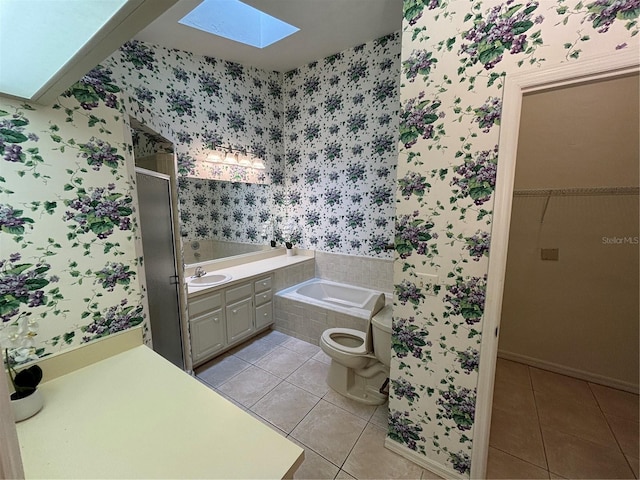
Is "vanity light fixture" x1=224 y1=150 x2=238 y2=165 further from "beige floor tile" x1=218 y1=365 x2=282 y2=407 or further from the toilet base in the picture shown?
the toilet base

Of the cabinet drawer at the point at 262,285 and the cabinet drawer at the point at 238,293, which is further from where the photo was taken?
the cabinet drawer at the point at 262,285

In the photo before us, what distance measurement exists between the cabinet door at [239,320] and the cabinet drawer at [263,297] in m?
0.10

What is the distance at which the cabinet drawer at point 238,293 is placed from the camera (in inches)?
104

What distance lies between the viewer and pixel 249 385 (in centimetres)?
226

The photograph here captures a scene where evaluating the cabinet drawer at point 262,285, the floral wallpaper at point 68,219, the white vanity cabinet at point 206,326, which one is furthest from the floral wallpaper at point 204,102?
the white vanity cabinet at point 206,326

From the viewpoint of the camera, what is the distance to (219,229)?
10.6ft

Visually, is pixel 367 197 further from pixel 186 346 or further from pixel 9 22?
pixel 9 22

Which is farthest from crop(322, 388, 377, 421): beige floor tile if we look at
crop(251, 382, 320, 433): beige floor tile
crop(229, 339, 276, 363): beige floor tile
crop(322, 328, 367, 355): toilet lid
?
crop(229, 339, 276, 363): beige floor tile

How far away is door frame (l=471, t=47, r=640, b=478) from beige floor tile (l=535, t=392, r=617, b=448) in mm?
910

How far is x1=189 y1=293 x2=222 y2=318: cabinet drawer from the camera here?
2.31 m

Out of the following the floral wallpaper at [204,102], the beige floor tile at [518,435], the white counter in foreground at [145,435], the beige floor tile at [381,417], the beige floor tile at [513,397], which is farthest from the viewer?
the floral wallpaper at [204,102]

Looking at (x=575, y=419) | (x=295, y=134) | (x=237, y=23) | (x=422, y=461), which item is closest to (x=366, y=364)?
(x=422, y=461)

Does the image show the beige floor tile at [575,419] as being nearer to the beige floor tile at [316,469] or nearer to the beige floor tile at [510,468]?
the beige floor tile at [510,468]

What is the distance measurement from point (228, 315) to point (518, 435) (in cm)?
249
